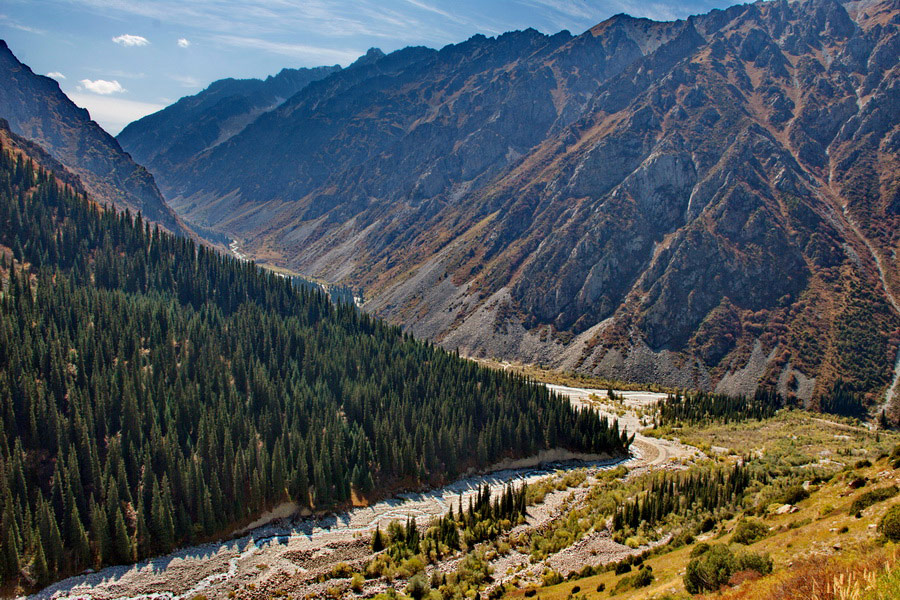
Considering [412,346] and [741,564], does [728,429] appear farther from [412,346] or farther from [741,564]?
[741,564]

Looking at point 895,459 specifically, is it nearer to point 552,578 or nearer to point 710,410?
point 552,578

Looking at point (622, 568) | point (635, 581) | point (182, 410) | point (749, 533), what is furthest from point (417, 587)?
point (182, 410)

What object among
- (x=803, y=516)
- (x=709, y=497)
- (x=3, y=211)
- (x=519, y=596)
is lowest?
(x=519, y=596)

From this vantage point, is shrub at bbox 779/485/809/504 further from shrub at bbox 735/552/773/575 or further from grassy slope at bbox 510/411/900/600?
shrub at bbox 735/552/773/575

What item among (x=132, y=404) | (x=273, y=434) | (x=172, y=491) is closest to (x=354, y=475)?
(x=273, y=434)

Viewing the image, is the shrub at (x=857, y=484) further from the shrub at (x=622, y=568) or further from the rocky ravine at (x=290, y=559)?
the rocky ravine at (x=290, y=559)
